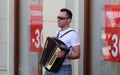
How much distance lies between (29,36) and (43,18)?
82cm

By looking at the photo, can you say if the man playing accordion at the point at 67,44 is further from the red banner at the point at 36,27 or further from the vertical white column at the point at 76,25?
the red banner at the point at 36,27

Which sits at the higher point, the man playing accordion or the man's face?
the man's face

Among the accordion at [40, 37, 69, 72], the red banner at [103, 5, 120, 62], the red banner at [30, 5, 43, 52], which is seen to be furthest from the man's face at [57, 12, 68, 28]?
the red banner at [30, 5, 43, 52]

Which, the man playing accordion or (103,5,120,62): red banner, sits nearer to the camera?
the man playing accordion

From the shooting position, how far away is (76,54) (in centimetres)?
620

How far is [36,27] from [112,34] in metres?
2.31

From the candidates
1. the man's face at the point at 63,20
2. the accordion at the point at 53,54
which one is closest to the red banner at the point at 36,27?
the man's face at the point at 63,20

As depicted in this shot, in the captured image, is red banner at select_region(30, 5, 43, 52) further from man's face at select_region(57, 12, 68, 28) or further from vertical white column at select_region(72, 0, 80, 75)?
man's face at select_region(57, 12, 68, 28)

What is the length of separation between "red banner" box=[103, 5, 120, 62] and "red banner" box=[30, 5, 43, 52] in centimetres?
191

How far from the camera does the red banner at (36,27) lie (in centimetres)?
866

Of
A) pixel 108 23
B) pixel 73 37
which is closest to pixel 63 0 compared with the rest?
pixel 108 23

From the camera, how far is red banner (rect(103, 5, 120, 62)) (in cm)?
690

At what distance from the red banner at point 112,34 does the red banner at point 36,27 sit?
1.91 m
